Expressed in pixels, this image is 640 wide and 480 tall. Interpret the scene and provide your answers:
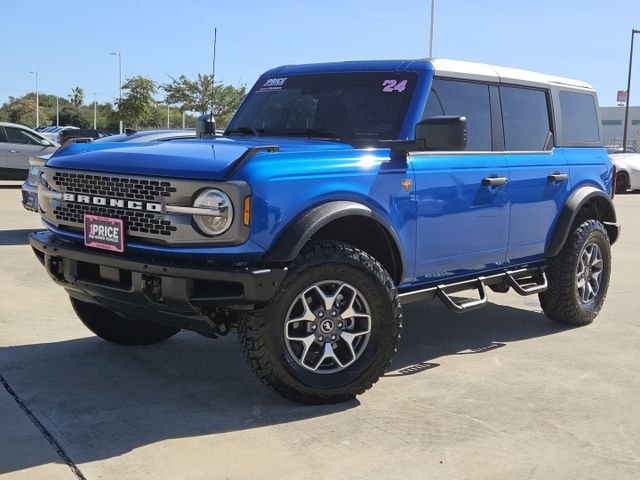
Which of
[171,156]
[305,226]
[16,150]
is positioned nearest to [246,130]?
[171,156]

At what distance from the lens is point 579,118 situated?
6492 mm

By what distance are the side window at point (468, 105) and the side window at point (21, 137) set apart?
1541cm

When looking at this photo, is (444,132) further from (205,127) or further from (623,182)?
(623,182)

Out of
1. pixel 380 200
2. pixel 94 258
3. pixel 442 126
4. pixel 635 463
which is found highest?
pixel 442 126

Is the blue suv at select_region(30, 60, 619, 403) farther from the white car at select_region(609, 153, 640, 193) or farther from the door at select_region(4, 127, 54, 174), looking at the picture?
the white car at select_region(609, 153, 640, 193)

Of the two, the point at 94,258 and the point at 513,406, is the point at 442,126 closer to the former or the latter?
the point at 513,406

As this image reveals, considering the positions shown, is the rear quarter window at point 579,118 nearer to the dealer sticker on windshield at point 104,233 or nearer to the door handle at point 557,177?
the door handle at point 557,177

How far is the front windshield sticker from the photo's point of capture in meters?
5.65

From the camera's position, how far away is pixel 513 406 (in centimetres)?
426

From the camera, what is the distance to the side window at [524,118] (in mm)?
5668

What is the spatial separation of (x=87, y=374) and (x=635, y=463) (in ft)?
10.0

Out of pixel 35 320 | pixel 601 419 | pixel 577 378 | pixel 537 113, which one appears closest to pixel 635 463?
pixel 601 419

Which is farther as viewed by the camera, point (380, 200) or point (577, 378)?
point (577, 378)

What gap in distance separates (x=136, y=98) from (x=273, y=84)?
5183cm
